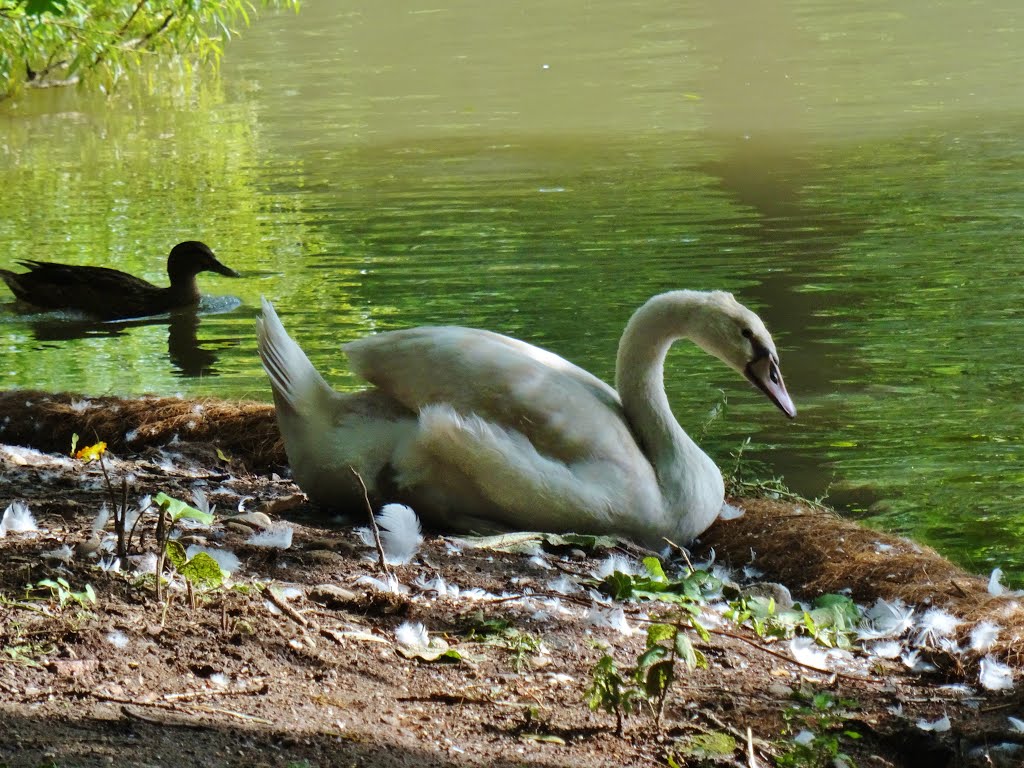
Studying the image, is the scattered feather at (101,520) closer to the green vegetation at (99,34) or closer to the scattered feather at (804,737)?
the scattered feather at (804,737)

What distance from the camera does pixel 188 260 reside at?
470 inches

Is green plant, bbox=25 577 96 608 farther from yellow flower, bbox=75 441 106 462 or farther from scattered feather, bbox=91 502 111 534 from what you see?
yellow flower, bbox=75 441 106 462

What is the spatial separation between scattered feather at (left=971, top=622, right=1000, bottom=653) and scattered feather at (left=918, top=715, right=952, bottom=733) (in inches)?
25.2

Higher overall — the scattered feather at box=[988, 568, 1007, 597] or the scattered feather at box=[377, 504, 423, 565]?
the scattered feather at box=[377, 504, 423, 565]

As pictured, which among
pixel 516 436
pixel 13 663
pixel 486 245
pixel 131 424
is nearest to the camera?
pixel 13 663

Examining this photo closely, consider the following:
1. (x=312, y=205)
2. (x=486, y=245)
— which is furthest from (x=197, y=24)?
(x=486, y=245)

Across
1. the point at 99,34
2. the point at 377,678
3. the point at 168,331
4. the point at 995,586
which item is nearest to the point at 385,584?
the point at 377,678

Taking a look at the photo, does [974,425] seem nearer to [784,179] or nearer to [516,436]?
[516,436]

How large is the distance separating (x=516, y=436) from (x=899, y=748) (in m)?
2.03

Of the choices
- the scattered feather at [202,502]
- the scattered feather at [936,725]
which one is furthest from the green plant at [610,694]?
the scattered feather at [202,502]

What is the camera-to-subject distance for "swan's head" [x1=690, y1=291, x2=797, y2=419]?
5.77m

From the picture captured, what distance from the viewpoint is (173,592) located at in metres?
4.12

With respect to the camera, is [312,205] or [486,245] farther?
[312,205]

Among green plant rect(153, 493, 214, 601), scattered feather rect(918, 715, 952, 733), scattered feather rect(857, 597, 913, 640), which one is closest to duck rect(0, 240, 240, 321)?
green plant rect(153, 493, 214, 601)
